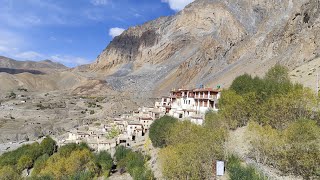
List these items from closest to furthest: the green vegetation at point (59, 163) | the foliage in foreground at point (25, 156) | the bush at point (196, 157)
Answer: the bush at point (196, 157), the green vegetation at point (59, 163), the foliage in foreground at point (25, 156)

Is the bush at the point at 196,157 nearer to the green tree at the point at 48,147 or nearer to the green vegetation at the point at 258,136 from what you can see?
the green vegetation at the point at 258,136

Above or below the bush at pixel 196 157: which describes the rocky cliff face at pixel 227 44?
above

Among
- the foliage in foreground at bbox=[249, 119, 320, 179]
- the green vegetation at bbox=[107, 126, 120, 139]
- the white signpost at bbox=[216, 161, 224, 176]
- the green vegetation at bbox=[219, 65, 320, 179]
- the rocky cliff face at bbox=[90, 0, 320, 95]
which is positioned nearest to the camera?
the foliage in foreground at bbox=[249, 119, 320, 179]

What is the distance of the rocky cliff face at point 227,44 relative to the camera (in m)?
88.4

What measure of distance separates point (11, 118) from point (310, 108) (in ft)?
347

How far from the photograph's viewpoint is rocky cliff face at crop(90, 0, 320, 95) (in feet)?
290

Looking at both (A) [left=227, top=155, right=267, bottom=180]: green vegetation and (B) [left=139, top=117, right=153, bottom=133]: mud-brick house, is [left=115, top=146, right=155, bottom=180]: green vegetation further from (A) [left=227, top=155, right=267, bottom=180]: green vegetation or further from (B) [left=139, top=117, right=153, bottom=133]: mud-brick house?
(B) [left=139, top=117, right=153, bottom=133]: mud-brick house

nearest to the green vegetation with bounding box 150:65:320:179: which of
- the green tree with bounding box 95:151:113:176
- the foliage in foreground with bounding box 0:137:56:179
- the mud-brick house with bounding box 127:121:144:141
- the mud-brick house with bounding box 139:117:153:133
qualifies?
the green tree with bounding box 95:151:113:176

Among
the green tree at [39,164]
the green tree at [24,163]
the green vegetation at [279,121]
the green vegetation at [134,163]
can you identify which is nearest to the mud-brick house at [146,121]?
the green vegetation at [134,163]

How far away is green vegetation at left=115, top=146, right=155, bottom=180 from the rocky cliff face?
47092 mm

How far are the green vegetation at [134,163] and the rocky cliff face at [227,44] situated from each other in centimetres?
4709

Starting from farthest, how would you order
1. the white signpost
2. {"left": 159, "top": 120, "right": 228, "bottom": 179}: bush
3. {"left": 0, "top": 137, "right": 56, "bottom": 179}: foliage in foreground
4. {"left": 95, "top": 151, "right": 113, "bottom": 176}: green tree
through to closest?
{"left": 0, "top": 137, "right": 56, "bottom": 179}: foliage in foreground → {"left": 95, "top": 151, "right": 113, "bottom": 176}: green tree → {"left": 159, "top": 120, "right": 228, "bottom": 179}: bush → the white signpost

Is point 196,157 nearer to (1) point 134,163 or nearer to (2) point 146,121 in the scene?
(1) point 134,163

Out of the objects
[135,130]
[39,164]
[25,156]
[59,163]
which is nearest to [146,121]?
[135,130]
